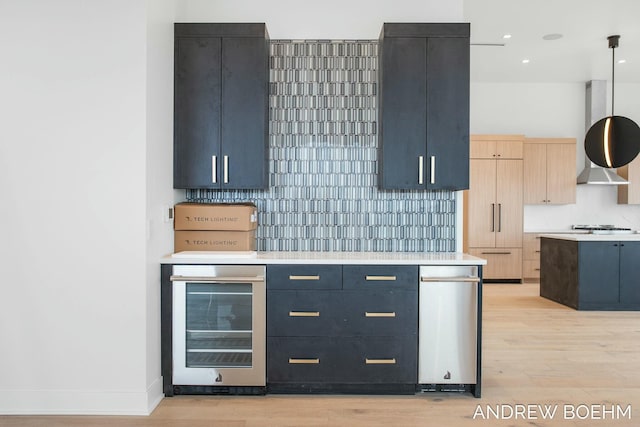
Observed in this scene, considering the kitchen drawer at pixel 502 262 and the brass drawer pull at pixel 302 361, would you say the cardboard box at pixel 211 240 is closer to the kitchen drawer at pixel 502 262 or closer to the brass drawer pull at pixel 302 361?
the brass drawer pull at pixel 302 361

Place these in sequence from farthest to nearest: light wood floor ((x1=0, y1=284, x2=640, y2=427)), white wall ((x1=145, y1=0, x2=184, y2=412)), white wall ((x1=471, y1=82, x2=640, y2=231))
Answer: white wall ((x1=471, y1=82, x2=640, y2=231)) < white wall ((x1=145, y1=0, x2=184, y2=412)) < light wood floor ((x1=0, y1=284, x2=640, y2=427))

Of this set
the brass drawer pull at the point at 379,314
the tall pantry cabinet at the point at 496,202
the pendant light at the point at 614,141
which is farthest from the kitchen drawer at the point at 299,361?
the pendant light at the point at 614,141

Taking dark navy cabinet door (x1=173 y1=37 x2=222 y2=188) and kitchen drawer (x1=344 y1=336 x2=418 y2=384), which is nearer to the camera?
kitchen drawer (x1=344 y1=336 x2=418 y2=384)

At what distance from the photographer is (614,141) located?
659 centimetres

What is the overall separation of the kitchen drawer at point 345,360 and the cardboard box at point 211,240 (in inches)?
27.7

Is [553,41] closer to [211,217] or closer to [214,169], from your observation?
[214,169]

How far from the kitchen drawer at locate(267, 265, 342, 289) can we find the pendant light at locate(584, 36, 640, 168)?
545 centimetres

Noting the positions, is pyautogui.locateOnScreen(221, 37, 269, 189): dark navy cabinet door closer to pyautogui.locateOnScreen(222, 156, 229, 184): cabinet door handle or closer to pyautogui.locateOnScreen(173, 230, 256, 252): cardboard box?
pyautogui.locateOnScreen(222, 156, 229, 184): cabinet door handle

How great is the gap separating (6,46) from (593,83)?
26.4 ft

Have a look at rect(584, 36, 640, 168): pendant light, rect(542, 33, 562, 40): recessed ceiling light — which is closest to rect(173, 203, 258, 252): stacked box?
rect(542, 33, 562, 40): recessed ceiling light

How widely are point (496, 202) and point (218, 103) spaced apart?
5568mm

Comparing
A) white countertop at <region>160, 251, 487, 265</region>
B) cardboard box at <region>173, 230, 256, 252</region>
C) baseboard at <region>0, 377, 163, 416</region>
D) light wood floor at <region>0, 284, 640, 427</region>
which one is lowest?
light wood floor at <region>0, 284, 640, 427</region>

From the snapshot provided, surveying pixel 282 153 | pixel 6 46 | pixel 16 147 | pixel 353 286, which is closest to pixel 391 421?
pixel 353 286

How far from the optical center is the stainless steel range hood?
296 inches
